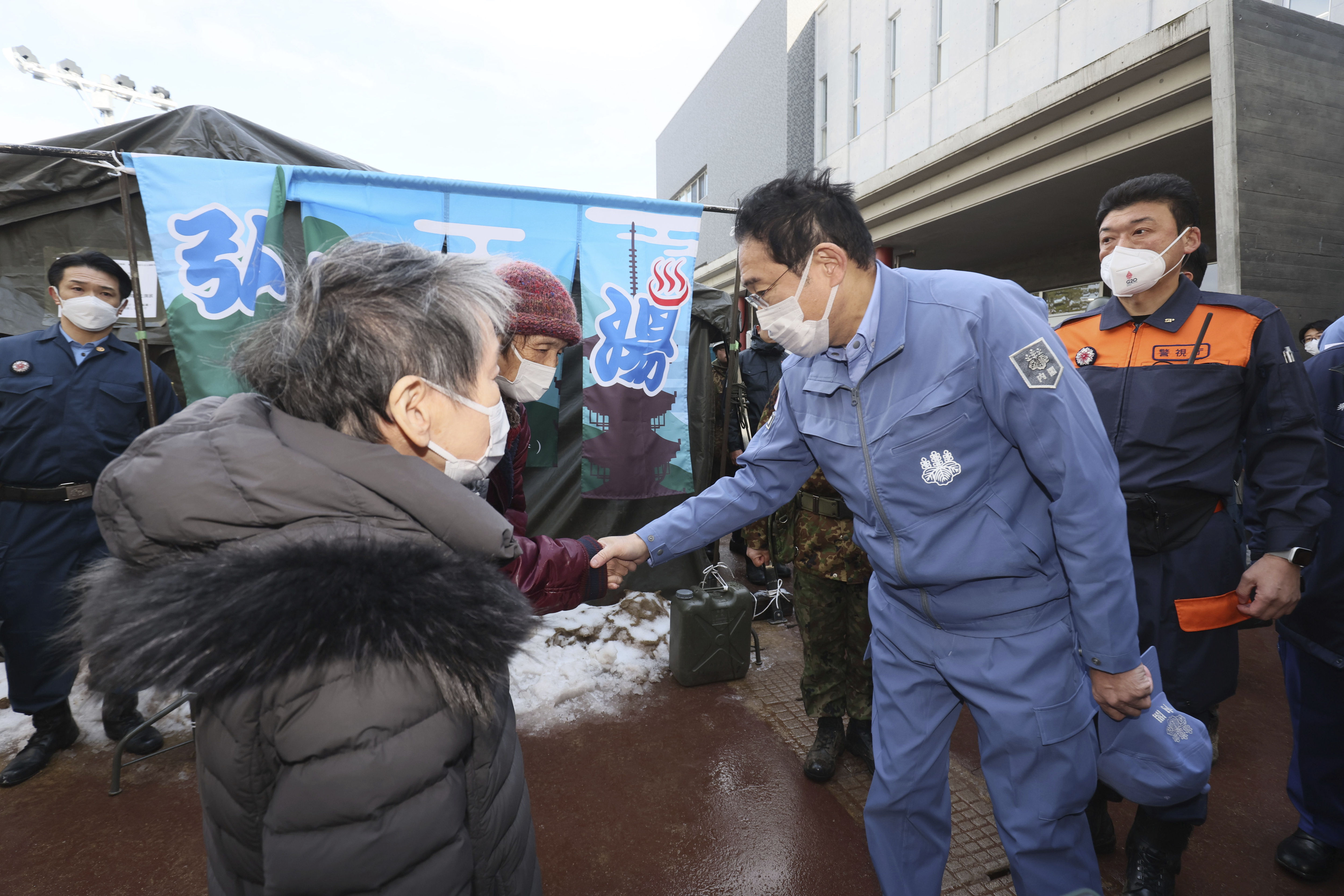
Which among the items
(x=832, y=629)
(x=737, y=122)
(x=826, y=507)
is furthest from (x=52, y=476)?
(x=737, y=122)

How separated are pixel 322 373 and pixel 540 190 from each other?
3.35 m

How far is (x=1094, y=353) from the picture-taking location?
7.52 ft

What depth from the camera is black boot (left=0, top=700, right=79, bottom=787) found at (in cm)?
288

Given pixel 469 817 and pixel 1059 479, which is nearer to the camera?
pixel 469 817

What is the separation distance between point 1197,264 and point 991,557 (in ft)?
6.08

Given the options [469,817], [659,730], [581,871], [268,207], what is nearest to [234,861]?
[469,817]

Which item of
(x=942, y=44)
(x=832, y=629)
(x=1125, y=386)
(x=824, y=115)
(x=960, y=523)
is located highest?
(x=824, y=115)

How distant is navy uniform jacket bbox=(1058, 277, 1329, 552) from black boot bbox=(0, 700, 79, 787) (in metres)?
4.88

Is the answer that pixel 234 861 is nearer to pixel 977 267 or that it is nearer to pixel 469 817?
pixel 469 817

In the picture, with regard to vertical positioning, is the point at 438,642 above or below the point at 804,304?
below

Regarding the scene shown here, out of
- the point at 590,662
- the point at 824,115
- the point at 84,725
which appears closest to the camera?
the point at 84,725

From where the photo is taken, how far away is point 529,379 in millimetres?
2660

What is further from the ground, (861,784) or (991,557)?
(991,557)

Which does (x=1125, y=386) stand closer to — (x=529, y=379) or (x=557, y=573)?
(x=557, y=573)
